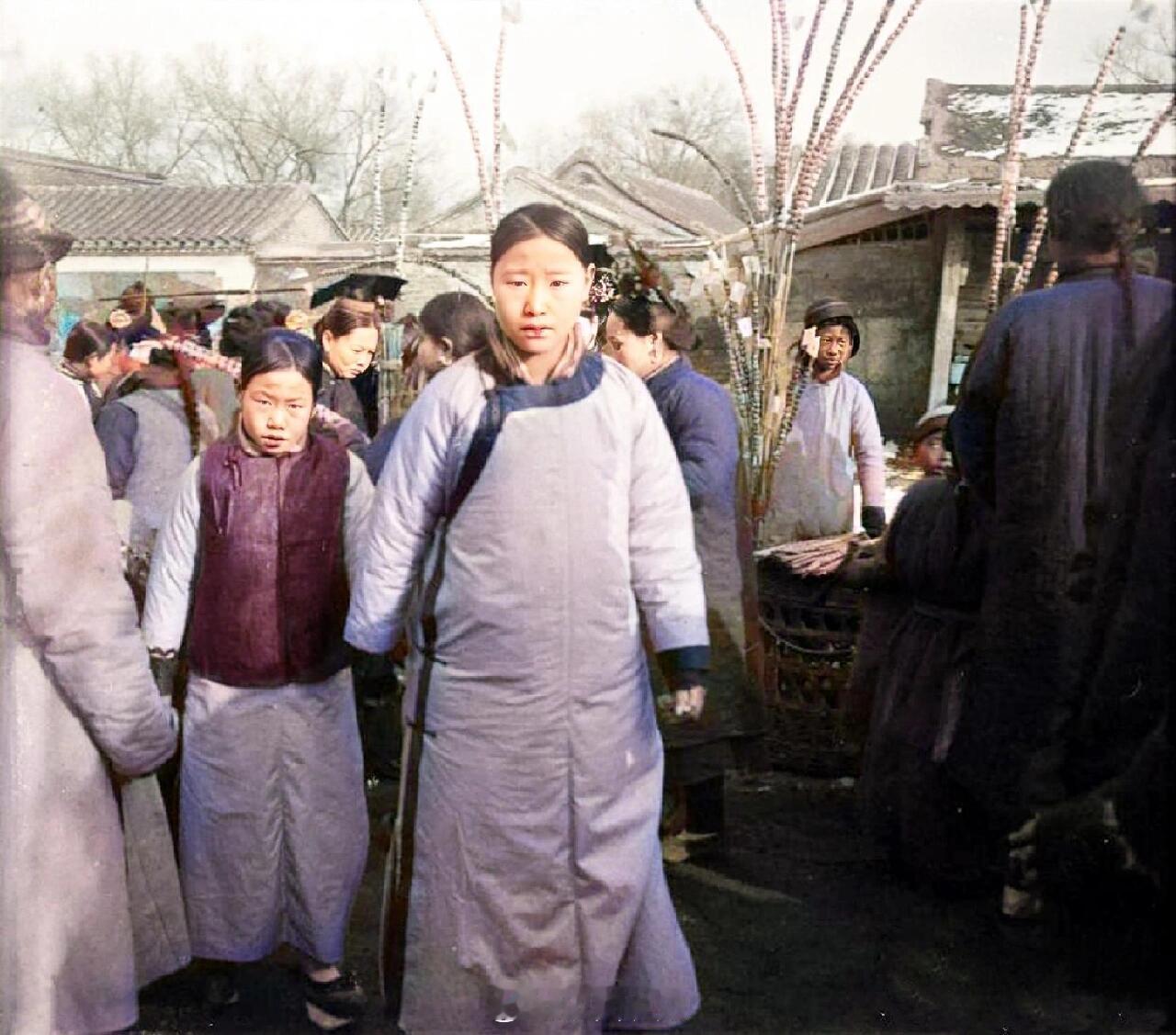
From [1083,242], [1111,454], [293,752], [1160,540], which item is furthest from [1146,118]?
[293,752]

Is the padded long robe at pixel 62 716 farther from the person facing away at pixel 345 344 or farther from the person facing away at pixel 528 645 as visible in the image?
the person facing away at pixel 345 344

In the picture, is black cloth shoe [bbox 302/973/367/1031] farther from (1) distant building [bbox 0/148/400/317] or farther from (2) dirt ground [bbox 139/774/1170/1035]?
(1) distant building [bbox 0/148/400/317]

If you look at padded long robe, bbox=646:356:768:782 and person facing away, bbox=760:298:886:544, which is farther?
person facing away, bbox=760:298:886:544

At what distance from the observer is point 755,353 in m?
3.78

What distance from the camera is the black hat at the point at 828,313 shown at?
4043 millimetres

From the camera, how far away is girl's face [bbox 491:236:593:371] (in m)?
2.49

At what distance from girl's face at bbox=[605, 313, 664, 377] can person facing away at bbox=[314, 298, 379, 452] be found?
96 cm

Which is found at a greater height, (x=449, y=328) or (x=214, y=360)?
(x=449, y=328)

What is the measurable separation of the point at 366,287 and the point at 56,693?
1.85 metres

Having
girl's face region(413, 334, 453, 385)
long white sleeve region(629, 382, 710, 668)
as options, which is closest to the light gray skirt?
long white sleeve region(629, 382, 710, 668)

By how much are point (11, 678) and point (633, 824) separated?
1.39 meters

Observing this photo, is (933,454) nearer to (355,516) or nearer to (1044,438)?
(1044,438)

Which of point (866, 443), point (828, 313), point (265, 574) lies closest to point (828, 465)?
point (866, 443)

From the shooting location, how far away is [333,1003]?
2902 millimetres
